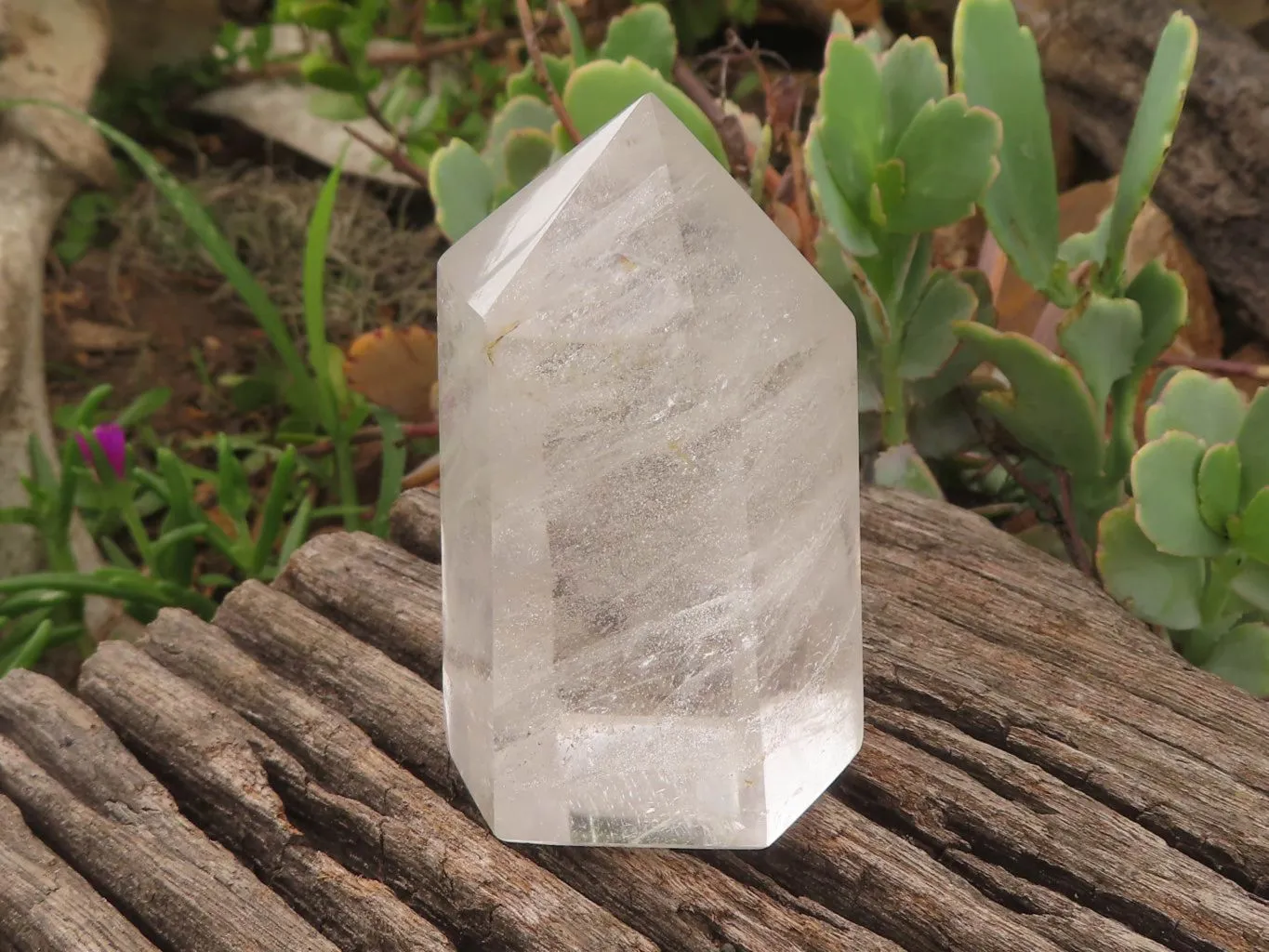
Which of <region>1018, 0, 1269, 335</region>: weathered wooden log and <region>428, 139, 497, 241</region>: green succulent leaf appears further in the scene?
<region>1018, 0, 1269, 335</region>: weathered wooden log

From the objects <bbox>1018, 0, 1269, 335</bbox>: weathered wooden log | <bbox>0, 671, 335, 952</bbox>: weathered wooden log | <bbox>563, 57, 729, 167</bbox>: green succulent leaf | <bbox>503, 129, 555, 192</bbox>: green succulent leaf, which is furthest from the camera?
<bbox>1018, 0, 1269, 335</bbox>: weathered wooden log

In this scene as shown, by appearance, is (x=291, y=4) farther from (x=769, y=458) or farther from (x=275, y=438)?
(x=769, y=458)

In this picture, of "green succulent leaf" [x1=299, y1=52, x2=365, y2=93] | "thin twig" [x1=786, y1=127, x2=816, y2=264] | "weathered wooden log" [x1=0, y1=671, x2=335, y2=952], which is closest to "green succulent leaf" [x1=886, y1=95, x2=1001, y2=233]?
"thin twig" [x1=786, y1=127, x2=816, y2=264]

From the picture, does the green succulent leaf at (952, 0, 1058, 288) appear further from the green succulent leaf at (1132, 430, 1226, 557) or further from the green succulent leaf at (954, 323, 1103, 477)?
the green succulent leaf at (1132, 430, 1226, 557)

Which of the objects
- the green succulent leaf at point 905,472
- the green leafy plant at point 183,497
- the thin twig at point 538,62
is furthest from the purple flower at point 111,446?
the green succulent leaf at point 905,472

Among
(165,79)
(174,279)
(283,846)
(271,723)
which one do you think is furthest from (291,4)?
(283,846)

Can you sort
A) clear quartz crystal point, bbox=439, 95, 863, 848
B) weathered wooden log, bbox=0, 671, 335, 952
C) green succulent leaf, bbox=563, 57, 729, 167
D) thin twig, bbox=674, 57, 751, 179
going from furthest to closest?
thin twig, bbox=674, 57, 751, 179, green succulent leaf, bbox=563, 57, 729, 167, weathered wooden log, bbox=0, 671, 335, 952, clear quartz crystal point, bbox=439, 95, 863, 848

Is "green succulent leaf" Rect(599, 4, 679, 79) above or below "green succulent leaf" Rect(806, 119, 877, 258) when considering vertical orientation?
above
